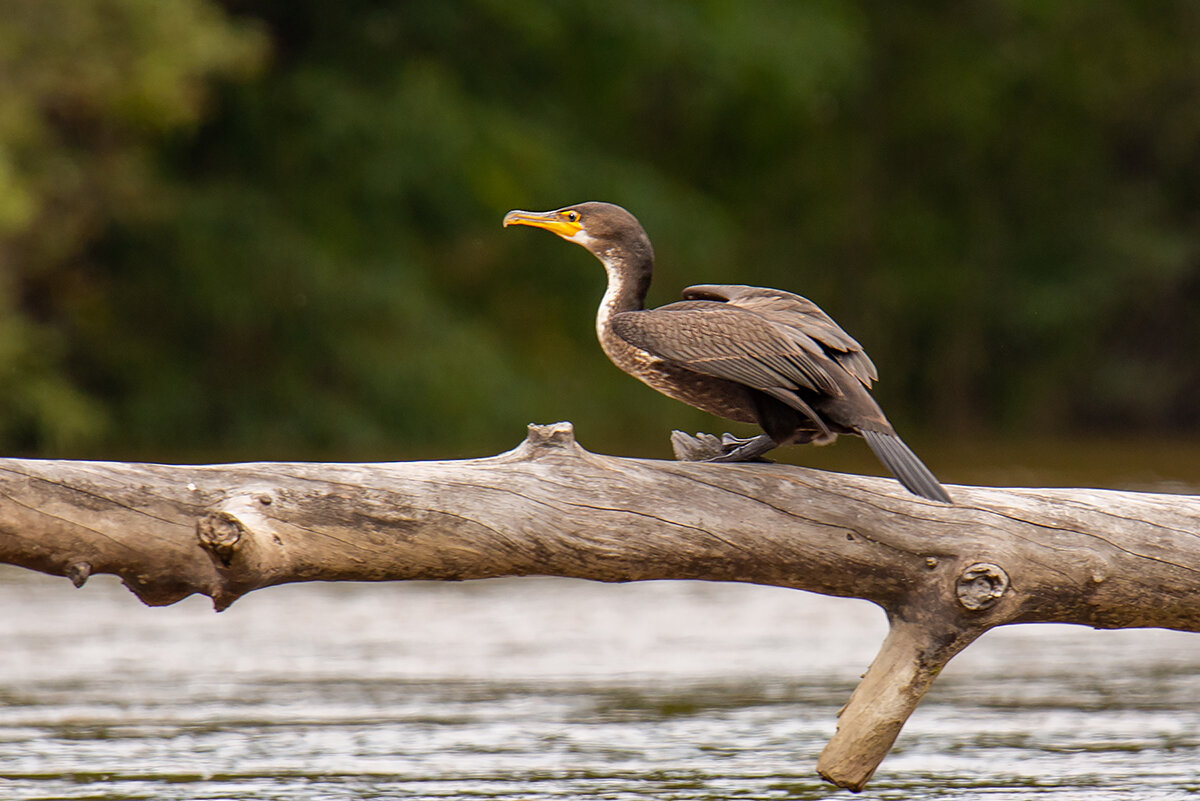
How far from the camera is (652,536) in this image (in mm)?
3547

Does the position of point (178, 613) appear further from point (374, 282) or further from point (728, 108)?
point (728, 108)

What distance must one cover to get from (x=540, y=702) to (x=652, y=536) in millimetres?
2021

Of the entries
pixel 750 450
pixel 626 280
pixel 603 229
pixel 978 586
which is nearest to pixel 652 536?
pixel 750 450

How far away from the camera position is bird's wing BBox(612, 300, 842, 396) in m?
3.70

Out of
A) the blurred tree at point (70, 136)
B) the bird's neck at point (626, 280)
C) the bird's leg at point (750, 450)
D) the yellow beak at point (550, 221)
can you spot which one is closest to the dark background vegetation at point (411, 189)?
the blurred tree at point (70, 136)

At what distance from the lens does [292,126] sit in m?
16.5

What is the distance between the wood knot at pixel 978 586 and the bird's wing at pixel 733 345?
420 mm

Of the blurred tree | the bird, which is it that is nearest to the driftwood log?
the bird

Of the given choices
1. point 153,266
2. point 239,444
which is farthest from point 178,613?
point 153,266

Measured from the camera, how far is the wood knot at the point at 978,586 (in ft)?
11.9

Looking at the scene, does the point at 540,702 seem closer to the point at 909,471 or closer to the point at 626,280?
the point at 626,280

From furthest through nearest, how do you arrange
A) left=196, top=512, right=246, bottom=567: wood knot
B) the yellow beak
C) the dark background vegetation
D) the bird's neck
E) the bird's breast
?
the dark background vegetation, the yellow beak, the bird's neck, the bird's breast, left=196, top=512, right=246, bottom=567: wood knot

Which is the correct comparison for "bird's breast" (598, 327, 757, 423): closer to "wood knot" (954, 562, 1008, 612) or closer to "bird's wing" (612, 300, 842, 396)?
"bird's wing" (612, 300, 842, 396)

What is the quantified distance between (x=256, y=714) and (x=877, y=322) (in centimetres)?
1862
